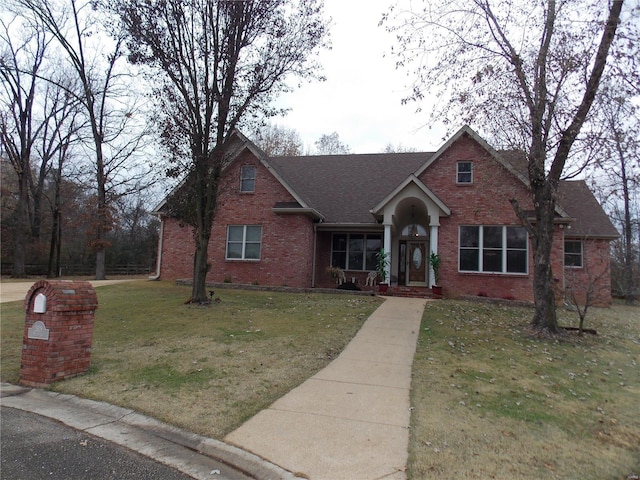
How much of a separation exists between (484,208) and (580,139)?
23.0ft

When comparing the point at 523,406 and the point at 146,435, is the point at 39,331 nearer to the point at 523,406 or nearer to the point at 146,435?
the point at 146,435

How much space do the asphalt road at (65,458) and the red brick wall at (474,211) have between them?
13.9 meters

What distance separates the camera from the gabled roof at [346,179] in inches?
750

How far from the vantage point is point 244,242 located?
18.5 meters

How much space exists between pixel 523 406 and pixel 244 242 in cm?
1469

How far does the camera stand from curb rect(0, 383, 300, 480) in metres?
3.61

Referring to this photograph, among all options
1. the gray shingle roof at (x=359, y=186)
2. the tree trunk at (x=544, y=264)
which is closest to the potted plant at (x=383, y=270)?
the gray shingle roof at (x=359, y=186)

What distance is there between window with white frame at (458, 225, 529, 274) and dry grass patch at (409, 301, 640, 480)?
6.64m

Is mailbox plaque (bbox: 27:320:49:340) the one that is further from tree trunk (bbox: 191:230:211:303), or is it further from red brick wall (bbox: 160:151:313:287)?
red brick wall (bbox: 160:151:313:287)

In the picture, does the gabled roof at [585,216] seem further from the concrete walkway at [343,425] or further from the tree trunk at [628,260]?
the concrete walkway at [343,425]

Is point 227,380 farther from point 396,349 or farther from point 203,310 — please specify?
point 203,310

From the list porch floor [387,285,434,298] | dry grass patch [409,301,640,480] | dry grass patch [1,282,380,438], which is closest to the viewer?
dry grass patch [409,301,640,480]

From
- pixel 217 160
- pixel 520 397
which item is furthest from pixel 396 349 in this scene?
pixel 217 160

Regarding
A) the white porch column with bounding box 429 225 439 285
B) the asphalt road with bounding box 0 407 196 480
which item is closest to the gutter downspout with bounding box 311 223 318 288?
the white porch column with bounding box 429 225 439 285
